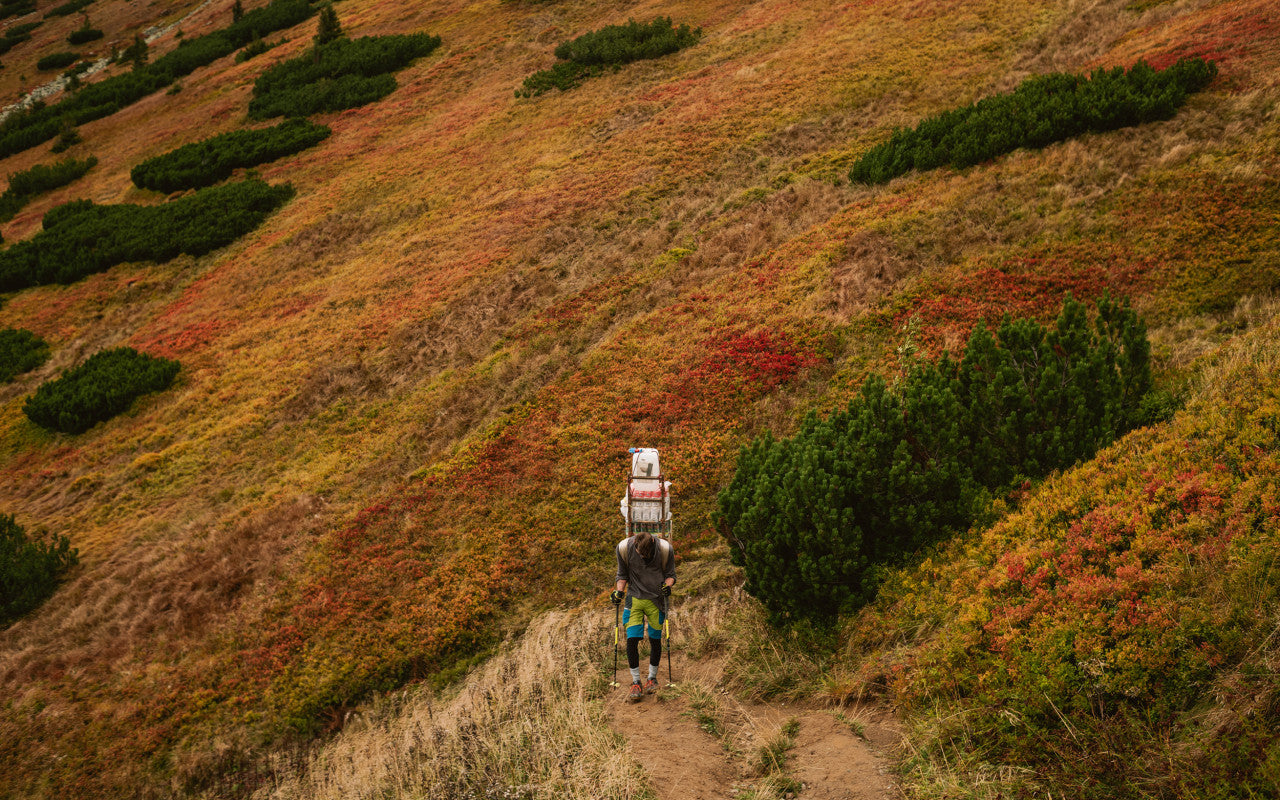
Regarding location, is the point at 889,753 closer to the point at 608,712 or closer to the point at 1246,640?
the point at 1246,640

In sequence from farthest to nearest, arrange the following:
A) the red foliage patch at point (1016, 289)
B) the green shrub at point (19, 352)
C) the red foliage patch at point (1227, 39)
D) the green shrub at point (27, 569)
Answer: the green shrub at point (19, 352)
the red foliage patch at point (1227, 39)
the green shrub at point (27, 569)
the red foliage patch at point (1016, 289)

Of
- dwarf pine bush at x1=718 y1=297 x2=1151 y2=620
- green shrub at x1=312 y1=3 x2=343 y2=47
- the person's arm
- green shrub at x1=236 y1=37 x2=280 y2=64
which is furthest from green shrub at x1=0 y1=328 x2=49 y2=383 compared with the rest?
green shrub at x1=236 y1=37 x2=280 y2=64

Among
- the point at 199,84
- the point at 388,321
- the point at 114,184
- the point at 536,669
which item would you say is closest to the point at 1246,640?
the point at 536,669

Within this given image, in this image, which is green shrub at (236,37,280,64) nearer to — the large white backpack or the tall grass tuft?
the large white backpack

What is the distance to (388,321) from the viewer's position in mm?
21484

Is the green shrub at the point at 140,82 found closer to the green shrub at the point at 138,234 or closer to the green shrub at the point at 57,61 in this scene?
the green shrub at the point at 57,61

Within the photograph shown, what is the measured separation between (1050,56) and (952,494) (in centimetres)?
2199

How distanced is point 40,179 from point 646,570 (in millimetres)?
52562

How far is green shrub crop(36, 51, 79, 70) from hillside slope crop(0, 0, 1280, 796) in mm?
51449

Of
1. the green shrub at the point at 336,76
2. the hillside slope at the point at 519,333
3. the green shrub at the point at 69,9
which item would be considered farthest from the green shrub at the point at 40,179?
the green shrub at the point at 69,9

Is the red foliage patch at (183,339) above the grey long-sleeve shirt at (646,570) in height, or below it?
above

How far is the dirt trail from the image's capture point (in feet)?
17.6

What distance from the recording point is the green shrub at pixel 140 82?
4931 cm

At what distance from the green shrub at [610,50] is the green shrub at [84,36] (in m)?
62.5
